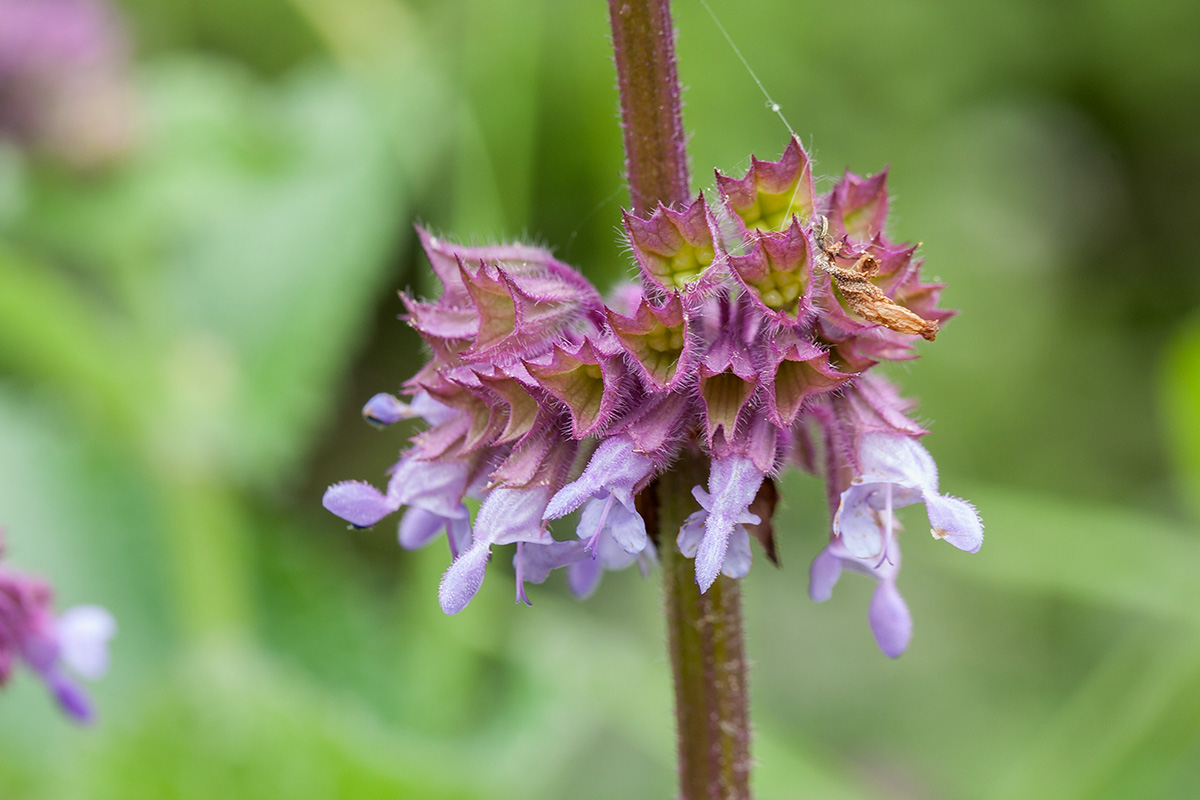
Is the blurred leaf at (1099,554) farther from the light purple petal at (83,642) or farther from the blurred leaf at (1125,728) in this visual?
the light purple petal at (83,642)

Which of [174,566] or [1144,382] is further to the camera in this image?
[1144,382]

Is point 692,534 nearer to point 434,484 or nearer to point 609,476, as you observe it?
point 609,476

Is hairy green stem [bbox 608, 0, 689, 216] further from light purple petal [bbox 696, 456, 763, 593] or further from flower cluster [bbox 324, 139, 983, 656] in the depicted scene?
light purple petal [bbox 696, 456, 763, 593]

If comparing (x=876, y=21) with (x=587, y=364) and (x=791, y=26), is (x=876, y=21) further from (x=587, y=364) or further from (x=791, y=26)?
(x=587, y=364)

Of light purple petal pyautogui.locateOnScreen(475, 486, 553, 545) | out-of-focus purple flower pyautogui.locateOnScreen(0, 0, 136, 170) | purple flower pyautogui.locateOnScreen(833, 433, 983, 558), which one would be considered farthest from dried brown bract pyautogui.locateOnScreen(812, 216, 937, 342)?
out-of-focus purple flower pyautogui.locateOnScreen(0, 0, 136, 170)

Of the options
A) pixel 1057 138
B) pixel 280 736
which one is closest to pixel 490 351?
pixel 280 736

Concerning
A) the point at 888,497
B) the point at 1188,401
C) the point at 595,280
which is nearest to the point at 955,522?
the point at 888,497

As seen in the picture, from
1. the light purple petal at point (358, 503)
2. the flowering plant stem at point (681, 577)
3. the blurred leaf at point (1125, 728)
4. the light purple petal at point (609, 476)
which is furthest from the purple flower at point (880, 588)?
the blurred leaf at point (1125, 728)
